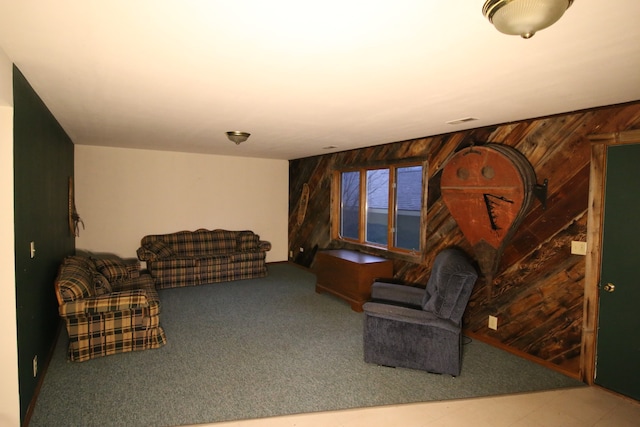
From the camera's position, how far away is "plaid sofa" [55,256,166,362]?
9.89 feet

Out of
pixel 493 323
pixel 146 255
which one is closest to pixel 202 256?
pixel 146 255

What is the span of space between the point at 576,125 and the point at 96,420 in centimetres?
436

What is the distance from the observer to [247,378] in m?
2.85

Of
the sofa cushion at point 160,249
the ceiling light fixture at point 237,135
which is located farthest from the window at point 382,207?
the sofa cushion at point 160,249

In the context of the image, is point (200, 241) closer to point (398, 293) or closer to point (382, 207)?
point (382, 207)

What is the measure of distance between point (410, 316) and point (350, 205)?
3.11 metres

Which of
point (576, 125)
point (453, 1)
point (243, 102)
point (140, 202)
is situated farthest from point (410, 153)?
point (140, 202)

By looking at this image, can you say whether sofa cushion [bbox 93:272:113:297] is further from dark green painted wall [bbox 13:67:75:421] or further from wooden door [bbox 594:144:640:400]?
wooden door [bbox 594:144:640:400]

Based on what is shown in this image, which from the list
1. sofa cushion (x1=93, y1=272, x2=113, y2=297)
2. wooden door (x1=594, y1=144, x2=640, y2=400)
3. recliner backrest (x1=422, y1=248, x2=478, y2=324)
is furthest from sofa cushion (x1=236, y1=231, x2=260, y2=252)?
wooden door (x1=594, y1=144, x2=640, y2=400)

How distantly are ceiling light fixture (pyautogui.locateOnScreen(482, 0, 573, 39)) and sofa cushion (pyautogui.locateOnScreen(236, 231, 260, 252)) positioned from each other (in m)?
5.69

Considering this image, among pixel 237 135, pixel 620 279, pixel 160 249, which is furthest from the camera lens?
pixel 160 249

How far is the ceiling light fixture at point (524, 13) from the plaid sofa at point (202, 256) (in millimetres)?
5463

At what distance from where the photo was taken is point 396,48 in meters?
1.71

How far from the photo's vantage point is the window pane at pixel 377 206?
16.9ft
